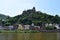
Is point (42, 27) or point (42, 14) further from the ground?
point (42, 14)

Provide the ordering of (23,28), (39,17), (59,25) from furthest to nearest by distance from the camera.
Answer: (39,17) < (59,25) < (23,28)

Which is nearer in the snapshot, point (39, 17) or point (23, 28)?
point (23, 28)

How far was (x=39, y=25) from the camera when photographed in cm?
8919

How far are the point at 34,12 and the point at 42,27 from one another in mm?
15927

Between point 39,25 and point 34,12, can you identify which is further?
point 34,12

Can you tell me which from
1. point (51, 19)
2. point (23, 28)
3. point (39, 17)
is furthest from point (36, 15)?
point (23, 28)

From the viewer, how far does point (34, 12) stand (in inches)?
3930

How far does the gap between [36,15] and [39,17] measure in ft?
8.43

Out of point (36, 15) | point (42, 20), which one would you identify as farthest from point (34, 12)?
point (42, 20)

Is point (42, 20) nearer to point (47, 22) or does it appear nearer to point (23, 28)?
point (47, 22)

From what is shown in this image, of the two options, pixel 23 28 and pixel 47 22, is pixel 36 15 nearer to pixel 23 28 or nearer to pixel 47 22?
pixel 47 22

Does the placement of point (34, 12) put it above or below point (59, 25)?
above

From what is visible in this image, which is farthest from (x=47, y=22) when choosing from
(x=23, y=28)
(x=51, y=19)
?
(x=23, y=28)

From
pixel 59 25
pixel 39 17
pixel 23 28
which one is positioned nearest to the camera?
pixel 23 28
